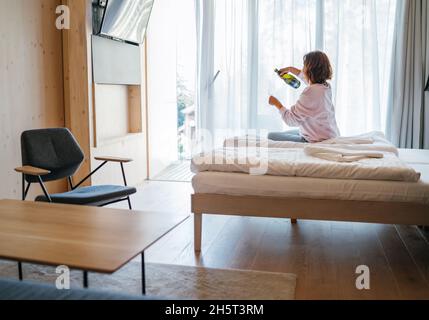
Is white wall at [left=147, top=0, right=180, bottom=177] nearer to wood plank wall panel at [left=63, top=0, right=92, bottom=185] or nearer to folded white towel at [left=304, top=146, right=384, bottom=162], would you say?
wood plank wall panel at [left=63, top=0, right=92, bottom=185]

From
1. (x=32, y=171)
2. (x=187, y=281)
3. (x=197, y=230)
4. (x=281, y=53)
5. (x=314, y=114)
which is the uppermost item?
(x=281, y=53)

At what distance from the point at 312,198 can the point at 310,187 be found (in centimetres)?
6

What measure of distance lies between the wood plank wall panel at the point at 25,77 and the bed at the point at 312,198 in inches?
54.0

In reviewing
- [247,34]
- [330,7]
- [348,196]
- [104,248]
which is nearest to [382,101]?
[330,7]

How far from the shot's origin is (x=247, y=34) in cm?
531

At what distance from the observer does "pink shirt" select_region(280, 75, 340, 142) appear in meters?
3.51

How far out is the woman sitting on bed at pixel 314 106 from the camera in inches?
138

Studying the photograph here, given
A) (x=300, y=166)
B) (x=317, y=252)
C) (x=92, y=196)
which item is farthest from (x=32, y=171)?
(x=317, y=252)

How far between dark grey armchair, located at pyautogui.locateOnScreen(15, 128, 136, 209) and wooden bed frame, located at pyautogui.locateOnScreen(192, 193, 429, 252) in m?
0.52

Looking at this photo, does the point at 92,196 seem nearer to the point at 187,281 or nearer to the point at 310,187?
the point at 187,281

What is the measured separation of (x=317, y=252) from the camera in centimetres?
292

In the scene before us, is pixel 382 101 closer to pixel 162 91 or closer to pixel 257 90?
pixel 257 90

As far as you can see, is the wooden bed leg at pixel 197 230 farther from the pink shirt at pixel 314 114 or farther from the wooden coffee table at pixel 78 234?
the pink shirt at pixel 314 114

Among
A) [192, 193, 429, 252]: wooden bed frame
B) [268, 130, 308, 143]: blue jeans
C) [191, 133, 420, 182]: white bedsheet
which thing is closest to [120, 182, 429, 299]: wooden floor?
[192, 193, 429, 252]: wooden bed frame
